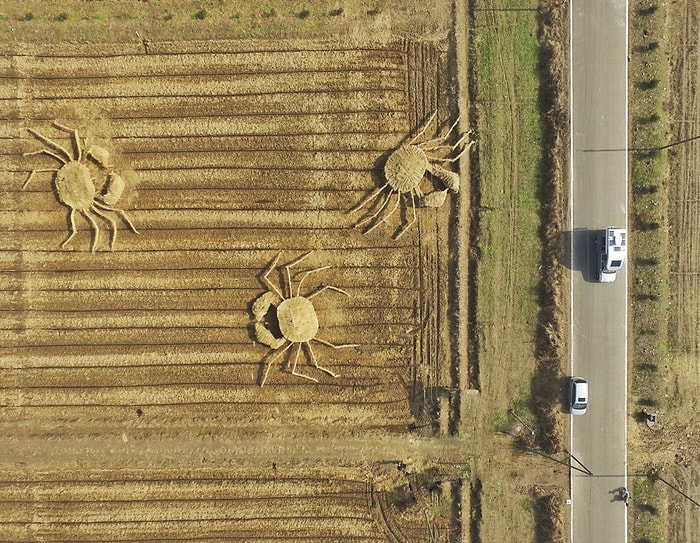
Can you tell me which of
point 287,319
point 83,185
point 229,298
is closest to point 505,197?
point 287,319

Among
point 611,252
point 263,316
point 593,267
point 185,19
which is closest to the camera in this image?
point 611,252

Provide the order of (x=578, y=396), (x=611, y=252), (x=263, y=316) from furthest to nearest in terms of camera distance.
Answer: (x=263, y=316), (x=578, y=396), (x=611, y=252)

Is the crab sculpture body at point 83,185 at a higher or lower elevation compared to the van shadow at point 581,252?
higher

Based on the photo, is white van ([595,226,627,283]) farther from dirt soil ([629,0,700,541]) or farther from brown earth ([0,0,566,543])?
brown earth ([0,0,566,543])

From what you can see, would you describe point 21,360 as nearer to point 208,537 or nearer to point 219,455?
point 219,455

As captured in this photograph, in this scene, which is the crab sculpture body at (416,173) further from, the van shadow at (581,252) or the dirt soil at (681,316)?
the dirt soil at (681,316)

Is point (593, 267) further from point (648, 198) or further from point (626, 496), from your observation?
point (626, 496)

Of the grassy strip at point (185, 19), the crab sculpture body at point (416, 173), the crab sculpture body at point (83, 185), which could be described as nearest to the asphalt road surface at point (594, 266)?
the crab sculpture body at point (416, 173)
